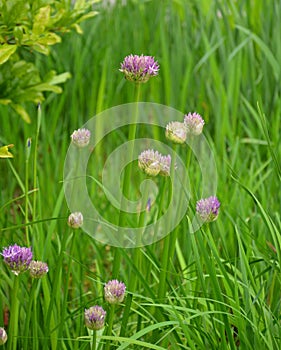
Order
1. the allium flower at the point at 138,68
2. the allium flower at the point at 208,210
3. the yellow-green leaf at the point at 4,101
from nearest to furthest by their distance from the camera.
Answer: the allium flower at the point at 138,68 < the allium flower at the point at 208,210 < the yellow-green leaf at the point at 4,101

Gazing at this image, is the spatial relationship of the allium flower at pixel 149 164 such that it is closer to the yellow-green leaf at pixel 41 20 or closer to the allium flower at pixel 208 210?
the allium flower at pixel 208 210

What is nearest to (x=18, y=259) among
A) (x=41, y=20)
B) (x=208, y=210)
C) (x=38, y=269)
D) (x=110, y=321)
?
(x=38, y=269)

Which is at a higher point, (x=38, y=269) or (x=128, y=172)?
(x=128, y=172)

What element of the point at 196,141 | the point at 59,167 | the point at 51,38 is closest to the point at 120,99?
the point at 196,141

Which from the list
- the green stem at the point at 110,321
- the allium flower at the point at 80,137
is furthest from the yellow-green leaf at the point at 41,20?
the green stem at the point at 110,321

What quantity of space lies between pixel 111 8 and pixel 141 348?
7.17 ft

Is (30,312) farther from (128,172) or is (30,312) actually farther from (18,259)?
(128,172)

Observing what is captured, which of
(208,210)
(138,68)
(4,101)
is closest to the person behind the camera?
(138,68)

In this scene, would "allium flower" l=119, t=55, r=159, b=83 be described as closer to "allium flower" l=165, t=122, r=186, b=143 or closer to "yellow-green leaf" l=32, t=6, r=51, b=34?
"allium flower" l=165, t=122, r=186, b=143

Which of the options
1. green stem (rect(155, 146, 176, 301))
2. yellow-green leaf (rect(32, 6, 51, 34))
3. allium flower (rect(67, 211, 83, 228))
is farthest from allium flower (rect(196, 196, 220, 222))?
yellow-green leaf (rect(32, 6, 51, 34))

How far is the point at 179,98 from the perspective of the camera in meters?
2.69

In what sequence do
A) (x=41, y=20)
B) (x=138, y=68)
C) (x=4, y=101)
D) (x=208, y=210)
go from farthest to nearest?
(x=4, y=101)
(x=41, y=20)
(x=208, y=210)
(x=138, y=68)

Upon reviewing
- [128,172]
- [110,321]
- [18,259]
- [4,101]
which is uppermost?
[4,101]

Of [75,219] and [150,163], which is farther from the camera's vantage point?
[75,219]
